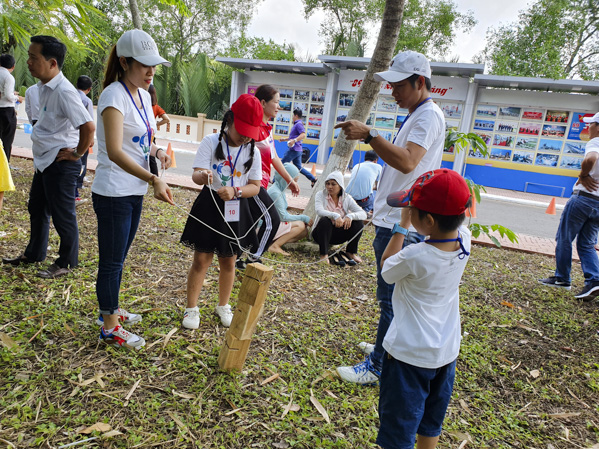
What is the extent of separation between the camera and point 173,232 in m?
5.49

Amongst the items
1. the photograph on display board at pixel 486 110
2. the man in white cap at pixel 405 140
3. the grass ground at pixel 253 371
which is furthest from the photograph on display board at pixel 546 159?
the man in white cap at pixel 405 140

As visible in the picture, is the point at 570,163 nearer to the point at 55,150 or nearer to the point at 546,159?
the point at 546,159

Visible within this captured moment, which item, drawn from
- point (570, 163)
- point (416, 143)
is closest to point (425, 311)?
point (416, 143)

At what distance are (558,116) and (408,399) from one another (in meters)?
16.8

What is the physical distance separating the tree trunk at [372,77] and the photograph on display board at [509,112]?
1248cm

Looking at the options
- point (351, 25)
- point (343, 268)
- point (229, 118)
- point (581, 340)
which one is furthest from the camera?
point (351, 25)

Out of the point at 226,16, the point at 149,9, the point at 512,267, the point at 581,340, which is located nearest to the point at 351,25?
the point at 226,16

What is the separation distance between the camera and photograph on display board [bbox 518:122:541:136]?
615 inches

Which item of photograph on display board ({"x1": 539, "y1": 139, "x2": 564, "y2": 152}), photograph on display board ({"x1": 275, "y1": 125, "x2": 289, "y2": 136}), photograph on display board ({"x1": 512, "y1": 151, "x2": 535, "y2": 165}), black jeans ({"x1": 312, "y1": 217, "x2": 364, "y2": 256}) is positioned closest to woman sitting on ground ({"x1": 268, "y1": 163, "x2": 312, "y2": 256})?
black jeans ({"x1": 312, "y1": 217, "x2": 364, "y2": 256})

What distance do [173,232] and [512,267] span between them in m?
4.74

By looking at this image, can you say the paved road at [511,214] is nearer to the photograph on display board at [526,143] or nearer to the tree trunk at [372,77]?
the photograph on display board at [526,143]

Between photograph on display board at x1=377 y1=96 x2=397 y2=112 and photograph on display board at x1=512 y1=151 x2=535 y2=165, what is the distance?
16.1 ft

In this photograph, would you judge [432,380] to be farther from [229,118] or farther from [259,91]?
[259,91]

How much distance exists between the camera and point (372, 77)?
522 centimetres
